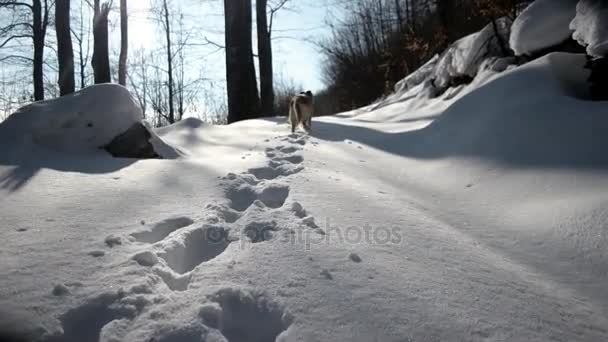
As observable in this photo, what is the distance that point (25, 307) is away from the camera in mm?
1001

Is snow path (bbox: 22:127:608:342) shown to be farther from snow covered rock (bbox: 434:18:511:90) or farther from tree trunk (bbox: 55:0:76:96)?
tree trunk (bbox: 55:0:76:96)

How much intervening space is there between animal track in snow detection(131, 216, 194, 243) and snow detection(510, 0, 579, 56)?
3.98 metres

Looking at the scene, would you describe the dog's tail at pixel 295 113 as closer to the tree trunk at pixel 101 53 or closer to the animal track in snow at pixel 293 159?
the animal track in snow at pixel 293 159

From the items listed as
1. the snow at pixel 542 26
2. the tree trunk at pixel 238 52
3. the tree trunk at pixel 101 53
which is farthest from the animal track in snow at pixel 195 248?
the tree trunk at pixel 101 53

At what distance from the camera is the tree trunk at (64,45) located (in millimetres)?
7754

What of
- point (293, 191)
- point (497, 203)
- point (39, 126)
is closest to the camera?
point (497, 203)

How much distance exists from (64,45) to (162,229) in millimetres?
8975

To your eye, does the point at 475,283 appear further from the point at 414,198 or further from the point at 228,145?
the point at 228,145

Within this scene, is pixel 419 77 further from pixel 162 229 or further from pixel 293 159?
pixel 162 229

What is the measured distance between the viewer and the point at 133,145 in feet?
9.62

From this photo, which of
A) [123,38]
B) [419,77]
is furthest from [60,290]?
[123,38]

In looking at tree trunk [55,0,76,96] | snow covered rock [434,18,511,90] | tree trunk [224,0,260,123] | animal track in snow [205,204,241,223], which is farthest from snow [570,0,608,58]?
tree trunk [55,0,76,96]

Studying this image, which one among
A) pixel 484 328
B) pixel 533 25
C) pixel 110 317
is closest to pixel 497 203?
pixel 484 328

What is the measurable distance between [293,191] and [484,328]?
1.34 meters
